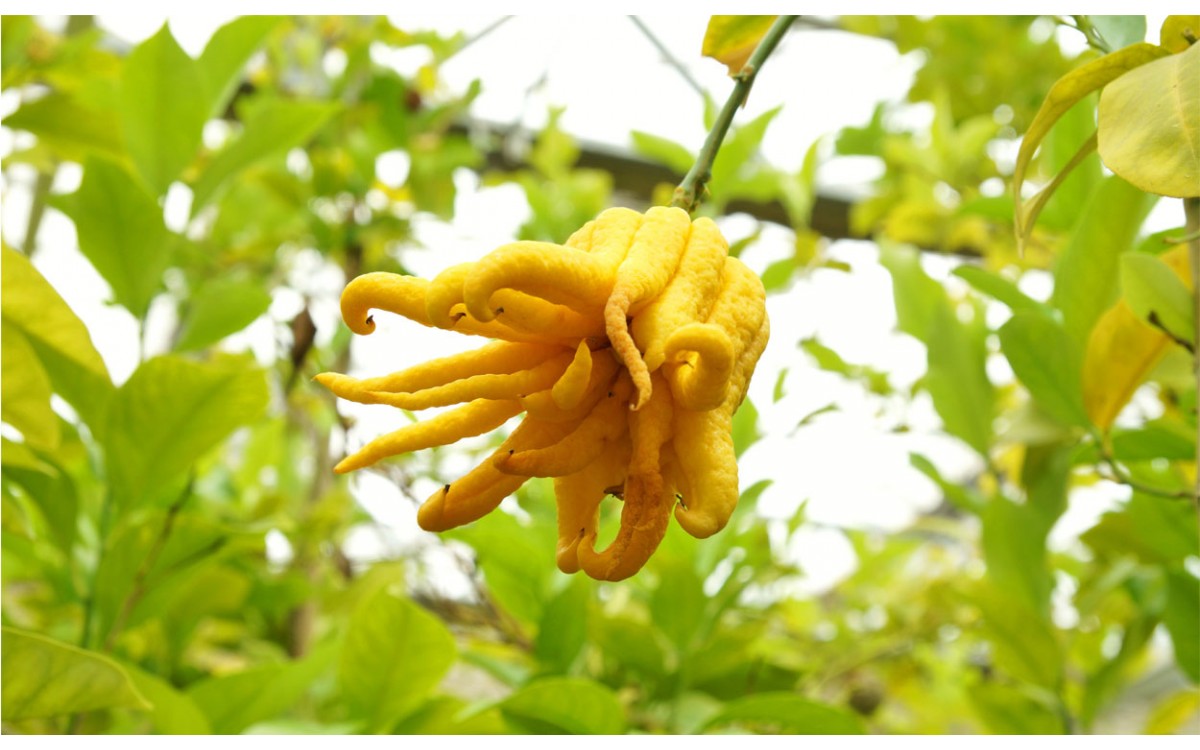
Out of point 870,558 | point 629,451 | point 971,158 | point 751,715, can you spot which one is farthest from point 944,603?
point 629,451

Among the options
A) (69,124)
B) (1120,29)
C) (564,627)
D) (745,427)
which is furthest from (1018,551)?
(69,124)

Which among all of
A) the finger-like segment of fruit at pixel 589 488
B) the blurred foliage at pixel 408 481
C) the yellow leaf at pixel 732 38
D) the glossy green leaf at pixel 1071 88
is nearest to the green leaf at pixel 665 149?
the blurred foliage at pixel 408 481

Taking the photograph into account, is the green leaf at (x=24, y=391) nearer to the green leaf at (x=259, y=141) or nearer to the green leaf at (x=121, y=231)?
the green leaf at (x=121, y=231)

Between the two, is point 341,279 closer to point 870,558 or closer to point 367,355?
point 367,355

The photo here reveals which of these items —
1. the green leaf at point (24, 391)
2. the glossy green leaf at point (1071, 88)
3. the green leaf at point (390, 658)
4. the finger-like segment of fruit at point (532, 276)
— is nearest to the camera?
the finger-like segment of fruit at point (532, 276)

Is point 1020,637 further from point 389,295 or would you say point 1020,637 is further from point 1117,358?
point 389,295

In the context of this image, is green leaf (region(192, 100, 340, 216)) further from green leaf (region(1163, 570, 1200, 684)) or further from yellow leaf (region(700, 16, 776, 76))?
green leaf (region(1163, 570, 1200, 684))
